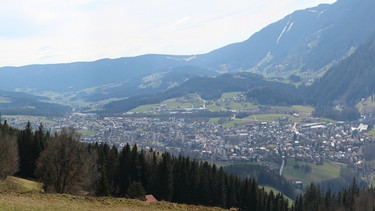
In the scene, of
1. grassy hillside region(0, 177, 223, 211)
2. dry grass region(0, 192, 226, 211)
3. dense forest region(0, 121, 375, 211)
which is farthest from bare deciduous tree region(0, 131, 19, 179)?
dry grass region(0, 192, 226, 211)

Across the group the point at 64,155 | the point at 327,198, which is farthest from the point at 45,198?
the point at 327,198

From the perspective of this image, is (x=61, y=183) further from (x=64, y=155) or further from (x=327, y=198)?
(x=327, y=198)

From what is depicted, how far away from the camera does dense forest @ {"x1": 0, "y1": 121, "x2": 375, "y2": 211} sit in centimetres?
5456

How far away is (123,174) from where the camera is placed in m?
86.1

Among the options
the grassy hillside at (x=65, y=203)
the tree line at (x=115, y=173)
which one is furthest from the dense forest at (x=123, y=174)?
the grassy hillside at (x=65, y=203)

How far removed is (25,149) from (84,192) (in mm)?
20939

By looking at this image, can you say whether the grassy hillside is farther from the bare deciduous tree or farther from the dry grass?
the bare deciduous tree

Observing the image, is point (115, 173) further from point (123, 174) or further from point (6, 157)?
point (6, 157)

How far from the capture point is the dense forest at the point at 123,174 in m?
54.6

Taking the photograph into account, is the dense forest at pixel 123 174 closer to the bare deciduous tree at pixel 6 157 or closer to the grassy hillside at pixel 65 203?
the bare deciduous tree at pixel 6 157

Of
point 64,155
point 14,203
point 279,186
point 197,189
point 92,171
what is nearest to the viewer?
point 14,203

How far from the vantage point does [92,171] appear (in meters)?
68.1

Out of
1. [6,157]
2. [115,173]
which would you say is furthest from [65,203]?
[115,173]

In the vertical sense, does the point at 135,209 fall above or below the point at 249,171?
above
